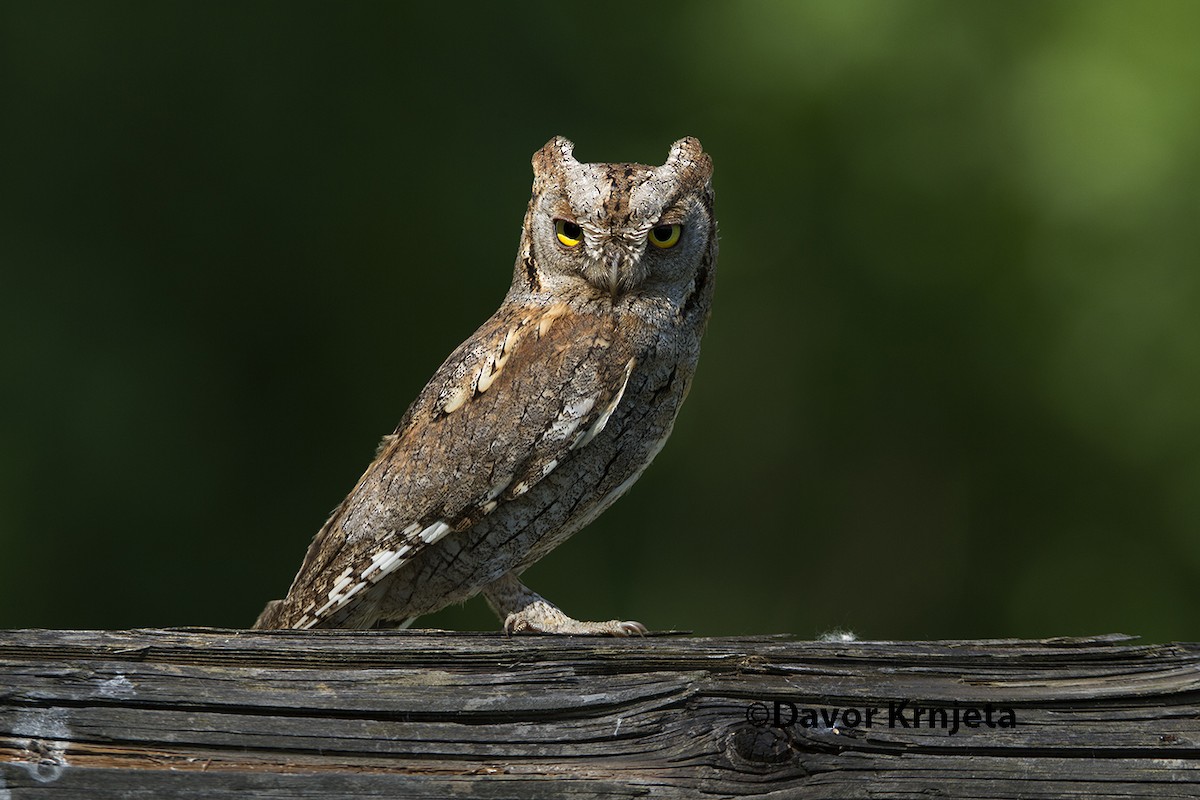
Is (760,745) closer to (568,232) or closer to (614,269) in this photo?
(614,269)

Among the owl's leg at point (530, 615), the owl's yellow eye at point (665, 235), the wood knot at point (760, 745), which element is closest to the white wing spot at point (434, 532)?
the owl's leg at point (530, 615)

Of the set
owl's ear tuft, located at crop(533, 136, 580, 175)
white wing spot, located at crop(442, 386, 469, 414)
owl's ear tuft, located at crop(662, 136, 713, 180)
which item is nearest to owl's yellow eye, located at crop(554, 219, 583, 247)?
owl's ear tuft, located at crop(533, 136, 580, 175)

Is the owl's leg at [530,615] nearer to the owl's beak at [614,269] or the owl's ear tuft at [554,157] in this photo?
the owl's beak at [614,269]

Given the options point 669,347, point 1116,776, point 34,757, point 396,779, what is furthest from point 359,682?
point 669,347

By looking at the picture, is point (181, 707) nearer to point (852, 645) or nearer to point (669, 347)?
point (852, 645)

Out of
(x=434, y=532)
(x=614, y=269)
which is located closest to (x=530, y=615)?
(x=434, y=532)

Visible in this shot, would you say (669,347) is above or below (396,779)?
above
